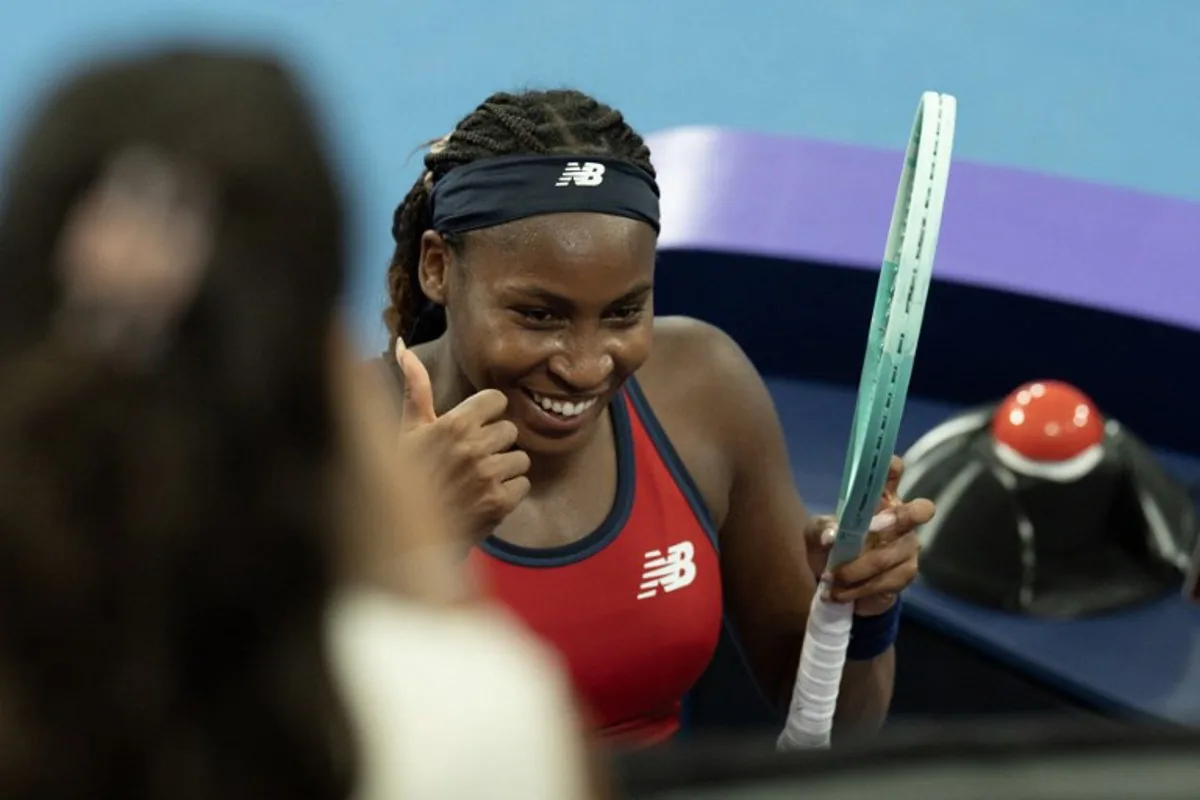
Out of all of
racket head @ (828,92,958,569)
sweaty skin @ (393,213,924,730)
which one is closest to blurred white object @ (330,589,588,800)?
racket head @ (828,92,958,569)

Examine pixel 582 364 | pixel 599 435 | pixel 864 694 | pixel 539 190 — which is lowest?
pixel 864 694

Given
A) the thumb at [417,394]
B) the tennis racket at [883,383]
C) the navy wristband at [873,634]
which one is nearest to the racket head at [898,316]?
the tennis racket at [883,383]

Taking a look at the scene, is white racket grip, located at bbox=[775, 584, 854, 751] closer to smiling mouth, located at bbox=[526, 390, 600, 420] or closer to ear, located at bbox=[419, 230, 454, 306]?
smiling mouth, located at bbox=[526, 390, 600, 420]

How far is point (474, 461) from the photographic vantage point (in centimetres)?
134

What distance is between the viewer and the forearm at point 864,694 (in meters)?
1.56

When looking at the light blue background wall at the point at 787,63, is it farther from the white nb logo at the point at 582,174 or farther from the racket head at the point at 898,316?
the racket head at the point at 898,316

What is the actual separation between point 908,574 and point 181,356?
37.9 inches

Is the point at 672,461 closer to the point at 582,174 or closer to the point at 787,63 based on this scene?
the point at 582,174

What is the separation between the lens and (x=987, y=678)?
189 cm

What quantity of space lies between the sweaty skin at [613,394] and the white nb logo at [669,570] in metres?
0.06

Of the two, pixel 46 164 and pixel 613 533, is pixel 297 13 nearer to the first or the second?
pixel 613 533

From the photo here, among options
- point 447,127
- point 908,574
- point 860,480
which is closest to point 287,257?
point 860,480

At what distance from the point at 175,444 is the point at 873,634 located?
3.42 ft

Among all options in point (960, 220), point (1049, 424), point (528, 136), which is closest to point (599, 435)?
point (528, 136)
